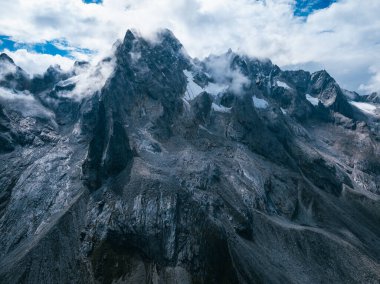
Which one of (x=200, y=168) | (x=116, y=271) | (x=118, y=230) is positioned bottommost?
(x=116, y=271)

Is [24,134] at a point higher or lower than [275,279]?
higher

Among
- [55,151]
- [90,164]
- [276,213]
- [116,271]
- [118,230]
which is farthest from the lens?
[55,151]

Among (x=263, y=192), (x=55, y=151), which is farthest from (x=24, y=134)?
(x=263, y=192)

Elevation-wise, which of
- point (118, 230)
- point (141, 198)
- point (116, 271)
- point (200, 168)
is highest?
Answer: point (200, 168)

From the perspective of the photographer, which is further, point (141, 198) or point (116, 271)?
point (141, 198)

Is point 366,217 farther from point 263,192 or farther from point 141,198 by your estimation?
point 141,198

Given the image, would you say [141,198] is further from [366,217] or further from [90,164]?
[366,217]

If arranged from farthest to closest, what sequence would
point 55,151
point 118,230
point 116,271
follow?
point 55,151 < point 118,230 < point 116,271

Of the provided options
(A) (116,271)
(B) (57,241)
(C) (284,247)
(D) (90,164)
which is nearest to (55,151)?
(D) (90,164)

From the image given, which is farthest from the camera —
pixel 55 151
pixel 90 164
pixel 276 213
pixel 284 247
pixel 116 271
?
pixel 55 151
